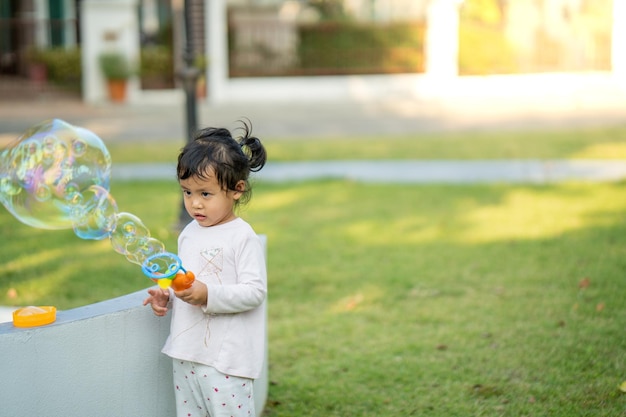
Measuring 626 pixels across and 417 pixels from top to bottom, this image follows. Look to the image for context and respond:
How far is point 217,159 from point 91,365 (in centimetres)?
86

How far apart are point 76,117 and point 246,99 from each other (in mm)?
4365

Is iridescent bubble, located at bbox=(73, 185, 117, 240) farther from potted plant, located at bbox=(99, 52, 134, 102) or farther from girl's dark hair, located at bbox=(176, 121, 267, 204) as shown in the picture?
potted plant, located at bbox=(99, 52, 134, 102)

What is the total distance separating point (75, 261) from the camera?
6.46 m

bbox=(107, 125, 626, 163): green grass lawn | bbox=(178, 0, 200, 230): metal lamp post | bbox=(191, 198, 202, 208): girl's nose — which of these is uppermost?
bbox=(178, 0, 200, 230): metal lamp post

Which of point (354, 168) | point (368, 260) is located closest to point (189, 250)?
point (368, 260)

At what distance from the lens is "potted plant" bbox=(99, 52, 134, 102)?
17516 mm

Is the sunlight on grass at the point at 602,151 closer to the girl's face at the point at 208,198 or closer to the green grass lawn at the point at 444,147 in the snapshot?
the green grass lawn at the point at 444,147

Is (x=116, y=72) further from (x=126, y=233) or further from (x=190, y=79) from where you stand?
(x=126, y=233)

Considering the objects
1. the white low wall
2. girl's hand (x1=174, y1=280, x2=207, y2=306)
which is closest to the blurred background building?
the white low wall

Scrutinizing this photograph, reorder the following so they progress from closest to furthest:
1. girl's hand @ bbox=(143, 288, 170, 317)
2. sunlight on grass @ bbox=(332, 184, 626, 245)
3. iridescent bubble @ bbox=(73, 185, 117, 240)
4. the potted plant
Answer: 1. girl's hand @ bbox=(143, 288, 170, 317)
2. iridescent bubble @ bbox=(73, 185, 117, 240)
3. sunlight on grass @ bbox=(332, 184, 626, 245)
4. the potted plant

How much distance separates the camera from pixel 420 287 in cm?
568

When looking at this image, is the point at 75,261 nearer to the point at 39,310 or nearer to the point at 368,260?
the point at 368,260

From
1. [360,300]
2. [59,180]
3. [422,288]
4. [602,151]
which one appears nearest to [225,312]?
[59,180]

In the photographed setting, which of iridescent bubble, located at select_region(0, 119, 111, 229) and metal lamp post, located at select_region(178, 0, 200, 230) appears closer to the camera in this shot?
iridescent bubble, located at select_region(0, 119, 111, 229)
